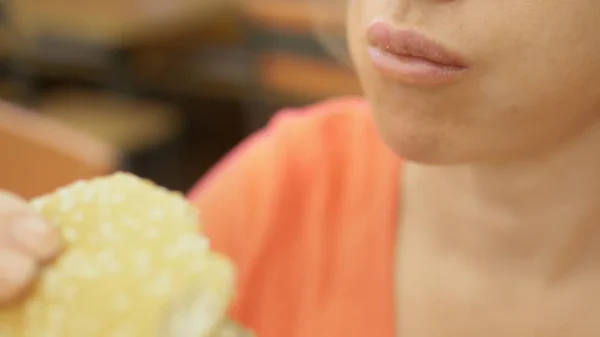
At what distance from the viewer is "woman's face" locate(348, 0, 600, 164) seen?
1.38 feet

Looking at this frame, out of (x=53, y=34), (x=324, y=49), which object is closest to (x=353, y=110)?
(x=324, y=49)

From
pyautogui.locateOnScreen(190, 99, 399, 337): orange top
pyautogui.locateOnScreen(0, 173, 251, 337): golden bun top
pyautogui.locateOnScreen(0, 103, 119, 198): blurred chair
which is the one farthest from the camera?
pyautogui.locateOnScreen(0, 103, 119, 198): blurred chair

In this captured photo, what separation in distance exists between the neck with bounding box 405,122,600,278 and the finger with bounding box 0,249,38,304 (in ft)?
1.00

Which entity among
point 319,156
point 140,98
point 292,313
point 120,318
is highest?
point 140,98

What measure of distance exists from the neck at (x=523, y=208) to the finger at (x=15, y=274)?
305 mm

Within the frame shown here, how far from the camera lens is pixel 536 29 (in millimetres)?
420

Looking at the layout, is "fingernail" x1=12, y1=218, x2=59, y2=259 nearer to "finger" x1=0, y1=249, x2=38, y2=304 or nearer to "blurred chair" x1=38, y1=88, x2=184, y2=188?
"finger" x1=0, y1=249, x2=38, y2=304

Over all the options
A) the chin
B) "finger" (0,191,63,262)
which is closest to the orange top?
the chin

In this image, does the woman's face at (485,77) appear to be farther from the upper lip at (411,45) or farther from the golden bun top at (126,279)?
the golden bun top at (126,279)

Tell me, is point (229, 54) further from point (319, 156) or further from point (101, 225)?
point (101, 225)

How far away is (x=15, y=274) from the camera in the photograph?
36 cm

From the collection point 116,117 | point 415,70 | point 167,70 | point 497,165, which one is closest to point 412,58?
point 415,70

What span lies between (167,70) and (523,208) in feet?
6.96

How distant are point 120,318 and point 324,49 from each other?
1.77 meters
